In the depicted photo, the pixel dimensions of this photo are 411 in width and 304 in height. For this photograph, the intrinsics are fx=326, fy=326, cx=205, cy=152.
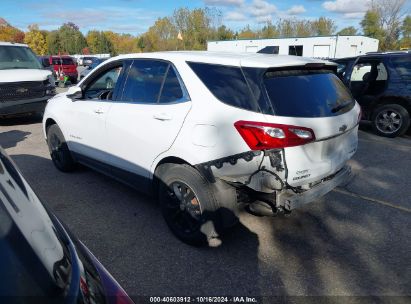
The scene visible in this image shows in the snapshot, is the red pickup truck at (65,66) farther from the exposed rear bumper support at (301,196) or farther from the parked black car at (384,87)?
the exposed rear bumper support at (301,196)

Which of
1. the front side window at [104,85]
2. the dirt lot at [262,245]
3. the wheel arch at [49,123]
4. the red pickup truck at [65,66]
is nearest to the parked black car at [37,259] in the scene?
the dirt lot at [262,245]

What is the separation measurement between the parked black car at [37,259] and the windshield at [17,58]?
911 cm

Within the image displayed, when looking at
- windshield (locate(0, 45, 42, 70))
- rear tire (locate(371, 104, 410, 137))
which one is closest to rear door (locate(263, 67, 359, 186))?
rear tire (locate(371, 104, 410, 137))

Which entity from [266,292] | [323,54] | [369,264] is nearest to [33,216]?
[266,292]

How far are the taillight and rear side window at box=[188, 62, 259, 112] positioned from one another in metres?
0.16

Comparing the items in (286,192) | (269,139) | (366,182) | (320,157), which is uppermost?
(269,139)

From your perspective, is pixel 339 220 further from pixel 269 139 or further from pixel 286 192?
pixel 269 139

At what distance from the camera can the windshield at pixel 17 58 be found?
8.90 meters

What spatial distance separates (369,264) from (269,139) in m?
1.53

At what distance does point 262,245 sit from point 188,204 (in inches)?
33.9

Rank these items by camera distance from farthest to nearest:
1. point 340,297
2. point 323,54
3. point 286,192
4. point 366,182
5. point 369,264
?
point 323,54, point 366,182, point 369,264, point 286,192, point 340,297

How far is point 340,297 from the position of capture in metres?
2.56

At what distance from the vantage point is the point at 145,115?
3.32 m

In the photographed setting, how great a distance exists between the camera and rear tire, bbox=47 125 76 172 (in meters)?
4.87
